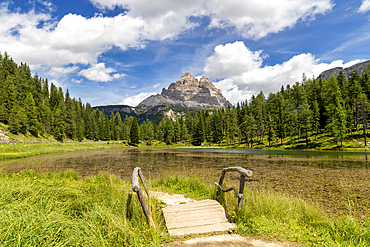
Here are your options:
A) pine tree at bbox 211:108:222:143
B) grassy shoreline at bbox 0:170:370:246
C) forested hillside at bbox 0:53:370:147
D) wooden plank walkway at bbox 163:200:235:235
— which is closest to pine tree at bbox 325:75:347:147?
forested hillside at bbox 0:53:370:147

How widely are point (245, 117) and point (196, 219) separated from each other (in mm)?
84574

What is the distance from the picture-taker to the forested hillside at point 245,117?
55.5m

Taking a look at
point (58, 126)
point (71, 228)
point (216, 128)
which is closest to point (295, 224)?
point (71, 228)

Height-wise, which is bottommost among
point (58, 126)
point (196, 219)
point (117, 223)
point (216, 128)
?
point (196, 219)

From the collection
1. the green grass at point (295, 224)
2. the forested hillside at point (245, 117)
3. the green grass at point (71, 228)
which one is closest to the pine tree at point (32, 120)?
the forested hillside at point (245, 117)

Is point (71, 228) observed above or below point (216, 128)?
below

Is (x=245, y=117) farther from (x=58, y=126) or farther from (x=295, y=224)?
(x=58, y=126)

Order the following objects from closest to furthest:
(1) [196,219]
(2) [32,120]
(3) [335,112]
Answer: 1. (1) [196,219]
2. (3) [335,112]
3. (2) [32,120]

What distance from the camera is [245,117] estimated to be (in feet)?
280

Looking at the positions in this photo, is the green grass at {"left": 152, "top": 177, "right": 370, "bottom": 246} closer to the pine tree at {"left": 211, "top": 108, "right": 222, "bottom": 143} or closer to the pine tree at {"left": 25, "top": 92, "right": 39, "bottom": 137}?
the pine tree at {"left": 25, "top": 92, "right": 39, "bottom": 137}

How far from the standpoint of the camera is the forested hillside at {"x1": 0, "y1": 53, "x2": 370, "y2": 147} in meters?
55.5

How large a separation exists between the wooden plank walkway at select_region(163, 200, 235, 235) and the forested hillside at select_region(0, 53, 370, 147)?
56043 mm

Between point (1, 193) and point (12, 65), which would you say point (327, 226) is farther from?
point (12, 65)

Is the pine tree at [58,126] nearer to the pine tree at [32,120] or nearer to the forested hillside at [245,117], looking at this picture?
the forested hillside at [245,117]
